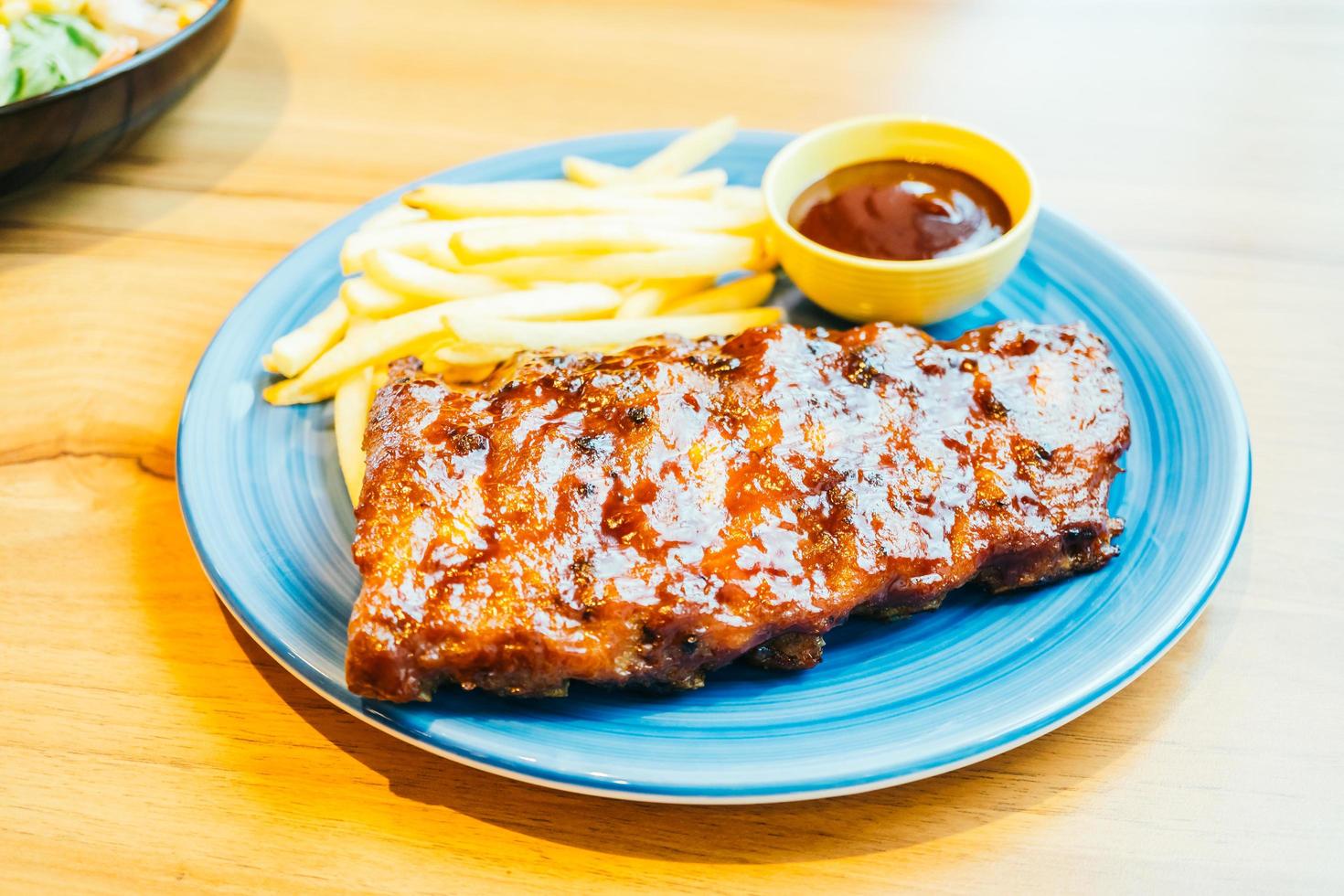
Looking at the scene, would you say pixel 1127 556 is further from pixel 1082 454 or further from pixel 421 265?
pixel 421 265

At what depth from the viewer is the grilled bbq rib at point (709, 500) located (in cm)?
229

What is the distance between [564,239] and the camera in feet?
10.7

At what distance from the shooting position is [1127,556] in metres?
2.72

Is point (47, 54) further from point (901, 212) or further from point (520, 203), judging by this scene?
point (901, 212)

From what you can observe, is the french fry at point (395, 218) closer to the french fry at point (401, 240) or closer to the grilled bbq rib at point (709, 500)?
the french fry at point (401, 240)

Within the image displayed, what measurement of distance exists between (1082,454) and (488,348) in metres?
1.67

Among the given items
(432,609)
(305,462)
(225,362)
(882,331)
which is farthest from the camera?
(225,362)

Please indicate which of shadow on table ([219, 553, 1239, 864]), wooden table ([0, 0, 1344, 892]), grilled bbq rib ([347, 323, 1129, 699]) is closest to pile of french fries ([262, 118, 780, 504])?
grilled bbq rib ([347, 323, 1129, 699])

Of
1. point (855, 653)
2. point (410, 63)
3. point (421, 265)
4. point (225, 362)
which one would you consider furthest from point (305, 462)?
point (410, 63)

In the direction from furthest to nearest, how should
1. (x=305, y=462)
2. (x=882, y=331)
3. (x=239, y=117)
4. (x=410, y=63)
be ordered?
(x=410, y=63) → (x=239, y=117) → (x=305, y=462) → (x=882, y=331)

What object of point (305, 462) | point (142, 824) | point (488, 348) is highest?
point (488, 348)

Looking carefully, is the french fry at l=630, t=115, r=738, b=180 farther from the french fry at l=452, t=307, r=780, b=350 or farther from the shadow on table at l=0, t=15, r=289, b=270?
the shadow on table at l=0, t=15, r=289, b=270

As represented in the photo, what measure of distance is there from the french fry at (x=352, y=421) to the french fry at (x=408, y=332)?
0.14 ft

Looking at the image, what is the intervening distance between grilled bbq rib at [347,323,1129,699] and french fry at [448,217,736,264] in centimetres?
52
